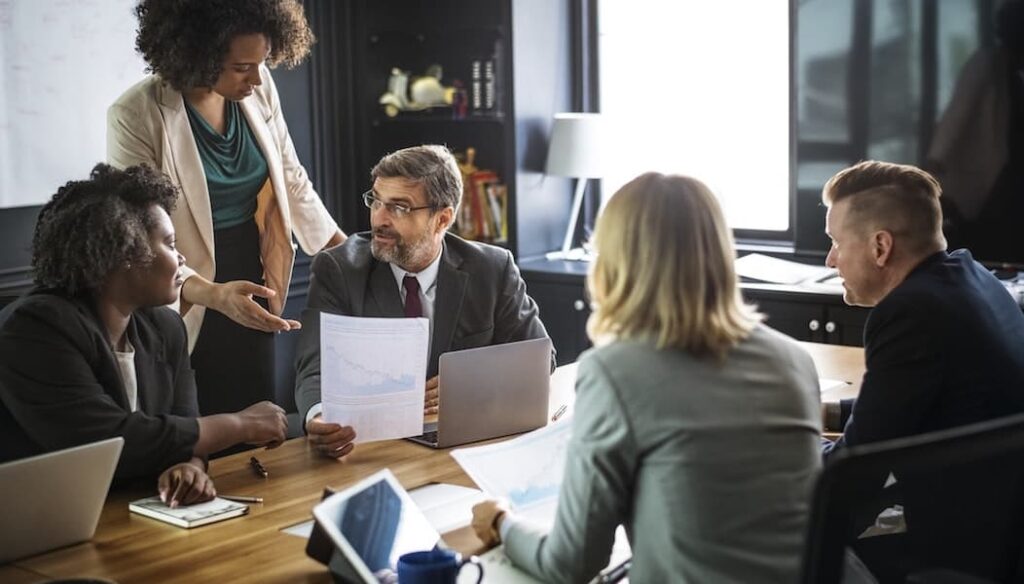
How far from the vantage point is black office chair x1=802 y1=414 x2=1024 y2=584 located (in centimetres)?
130

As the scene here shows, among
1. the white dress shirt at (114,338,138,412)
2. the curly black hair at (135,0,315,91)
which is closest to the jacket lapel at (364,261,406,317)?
the white dress shirt at (114,338,138,412)

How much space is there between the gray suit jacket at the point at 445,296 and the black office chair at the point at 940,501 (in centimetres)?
157

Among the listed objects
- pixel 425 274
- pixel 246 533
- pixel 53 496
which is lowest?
pixel 246 533

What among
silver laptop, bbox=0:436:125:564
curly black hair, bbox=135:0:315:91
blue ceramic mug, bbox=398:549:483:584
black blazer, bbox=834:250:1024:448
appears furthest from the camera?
curly black hair, bbox=135:0:315:91

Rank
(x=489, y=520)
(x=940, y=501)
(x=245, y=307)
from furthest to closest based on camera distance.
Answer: (x=245, y=307) < (x=489, y=520) < (x=940, y=501)

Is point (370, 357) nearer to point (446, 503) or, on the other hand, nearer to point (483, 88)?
point (446, 503)

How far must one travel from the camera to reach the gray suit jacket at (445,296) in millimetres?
2910

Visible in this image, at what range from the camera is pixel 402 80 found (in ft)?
16.9

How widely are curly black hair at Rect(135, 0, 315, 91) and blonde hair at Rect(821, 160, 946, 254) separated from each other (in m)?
1.64

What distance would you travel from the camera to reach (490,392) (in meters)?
2.52

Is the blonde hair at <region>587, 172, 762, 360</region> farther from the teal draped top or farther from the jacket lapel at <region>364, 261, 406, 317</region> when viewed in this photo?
the teal draped top

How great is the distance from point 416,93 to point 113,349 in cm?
283

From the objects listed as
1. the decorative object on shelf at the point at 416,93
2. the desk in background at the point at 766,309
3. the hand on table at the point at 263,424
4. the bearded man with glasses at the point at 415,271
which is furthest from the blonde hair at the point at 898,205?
the decorative object on shelf at the point at 416,93

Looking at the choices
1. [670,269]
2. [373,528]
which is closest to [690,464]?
[670,269]
